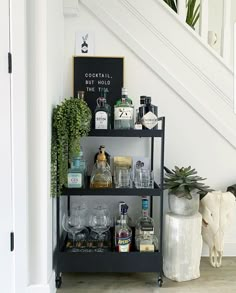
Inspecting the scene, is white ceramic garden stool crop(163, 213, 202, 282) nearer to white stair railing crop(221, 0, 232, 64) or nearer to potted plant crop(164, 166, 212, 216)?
potted plant crop(164, 166, 212, 216)

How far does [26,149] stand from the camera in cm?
174

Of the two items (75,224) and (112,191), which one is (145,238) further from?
(75,224)

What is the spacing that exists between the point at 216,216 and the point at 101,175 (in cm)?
88

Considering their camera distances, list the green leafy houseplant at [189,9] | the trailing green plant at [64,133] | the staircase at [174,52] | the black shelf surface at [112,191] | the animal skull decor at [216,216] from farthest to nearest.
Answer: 1. the green leafy houseplant at [189,9]
2. the staircase at [174,52]
3. the animal skull decor at [216,216]
4. the black shelf surface at [112,191]
5. the trailing green plant at [64,133]

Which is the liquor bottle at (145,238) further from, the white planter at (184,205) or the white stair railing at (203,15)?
the white stair railing at (203,15)

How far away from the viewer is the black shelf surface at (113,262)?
6.55ft

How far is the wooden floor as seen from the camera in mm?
1994

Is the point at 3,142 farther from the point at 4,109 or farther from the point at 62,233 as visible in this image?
the point at 62,233

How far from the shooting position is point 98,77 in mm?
2375

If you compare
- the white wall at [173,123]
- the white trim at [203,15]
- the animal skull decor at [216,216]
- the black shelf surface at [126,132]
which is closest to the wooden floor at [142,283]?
the animal skull decor at [216,216]

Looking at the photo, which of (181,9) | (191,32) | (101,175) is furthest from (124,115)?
(181,9)

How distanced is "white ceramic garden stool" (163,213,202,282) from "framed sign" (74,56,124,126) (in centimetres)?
99

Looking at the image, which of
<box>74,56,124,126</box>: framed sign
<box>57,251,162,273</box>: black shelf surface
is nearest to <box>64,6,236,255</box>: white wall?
<box>74,56,124,126</box>: framed sign

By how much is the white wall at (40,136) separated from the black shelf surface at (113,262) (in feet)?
0.59
